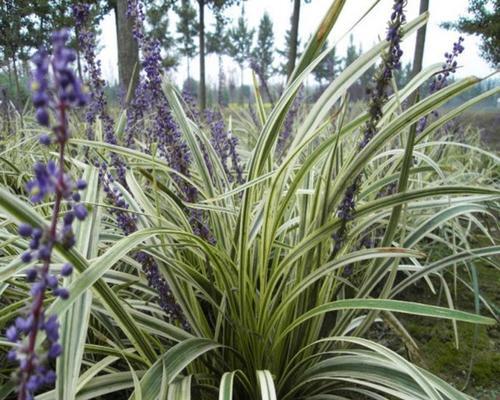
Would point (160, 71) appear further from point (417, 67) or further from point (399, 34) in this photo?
point (417, 67)

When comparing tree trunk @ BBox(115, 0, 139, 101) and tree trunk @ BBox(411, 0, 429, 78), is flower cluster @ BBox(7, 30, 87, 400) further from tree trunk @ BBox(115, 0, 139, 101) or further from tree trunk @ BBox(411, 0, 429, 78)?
tree trunk @ BBox(411, 0, 429, 78)

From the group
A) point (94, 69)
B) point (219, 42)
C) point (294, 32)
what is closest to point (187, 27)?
point (219, 42)

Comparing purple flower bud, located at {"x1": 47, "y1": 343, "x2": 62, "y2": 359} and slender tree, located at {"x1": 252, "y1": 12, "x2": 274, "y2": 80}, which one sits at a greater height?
slender tree, located at {"x1": 252, "y1": 12, "x2": 274, "y2": 80}

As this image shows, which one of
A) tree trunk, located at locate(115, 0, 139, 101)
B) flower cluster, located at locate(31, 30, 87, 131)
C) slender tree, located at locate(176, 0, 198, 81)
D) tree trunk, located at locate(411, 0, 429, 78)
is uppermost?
slender tree, located at locate(176, 0, 198, 81)

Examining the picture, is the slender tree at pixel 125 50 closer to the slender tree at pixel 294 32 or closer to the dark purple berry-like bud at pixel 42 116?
the slender tree at pixel 294 32

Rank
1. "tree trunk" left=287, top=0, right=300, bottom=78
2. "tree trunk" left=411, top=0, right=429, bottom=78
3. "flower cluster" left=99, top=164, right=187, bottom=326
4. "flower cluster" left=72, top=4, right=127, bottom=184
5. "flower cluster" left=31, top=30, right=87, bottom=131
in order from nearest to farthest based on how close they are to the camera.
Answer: "flower cluster" left=31, top=30, right=87, bottom=131 < "flower cluster" left=99, top=164, right=187, bottom=326 < "flower cluster" left=72, top=4, right=127, bottom=184 < "tree trunk" left=411, top=0, right=429, bottom=78 < "tree trunk" left=287, top=0, right=300, bottom=78

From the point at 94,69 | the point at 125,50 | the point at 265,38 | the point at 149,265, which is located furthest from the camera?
the point at 265,38

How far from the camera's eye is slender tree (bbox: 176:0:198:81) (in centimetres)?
1686

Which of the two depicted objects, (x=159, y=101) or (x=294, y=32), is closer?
(x=159, y=101)

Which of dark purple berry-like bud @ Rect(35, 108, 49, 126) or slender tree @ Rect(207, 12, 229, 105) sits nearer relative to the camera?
dark purple berry-like bud @ Rect(35, 108, 49, 126)

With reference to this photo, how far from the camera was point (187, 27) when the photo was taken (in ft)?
59.6

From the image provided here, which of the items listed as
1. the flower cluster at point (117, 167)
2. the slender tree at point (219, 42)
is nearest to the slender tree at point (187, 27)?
the slender tree at point (219, 42)

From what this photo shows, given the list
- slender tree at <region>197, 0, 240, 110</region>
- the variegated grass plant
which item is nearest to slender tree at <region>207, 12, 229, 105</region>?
slender tree at <region>197, 0, 240, 110</region>

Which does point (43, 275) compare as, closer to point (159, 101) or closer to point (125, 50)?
point (159, 101)
